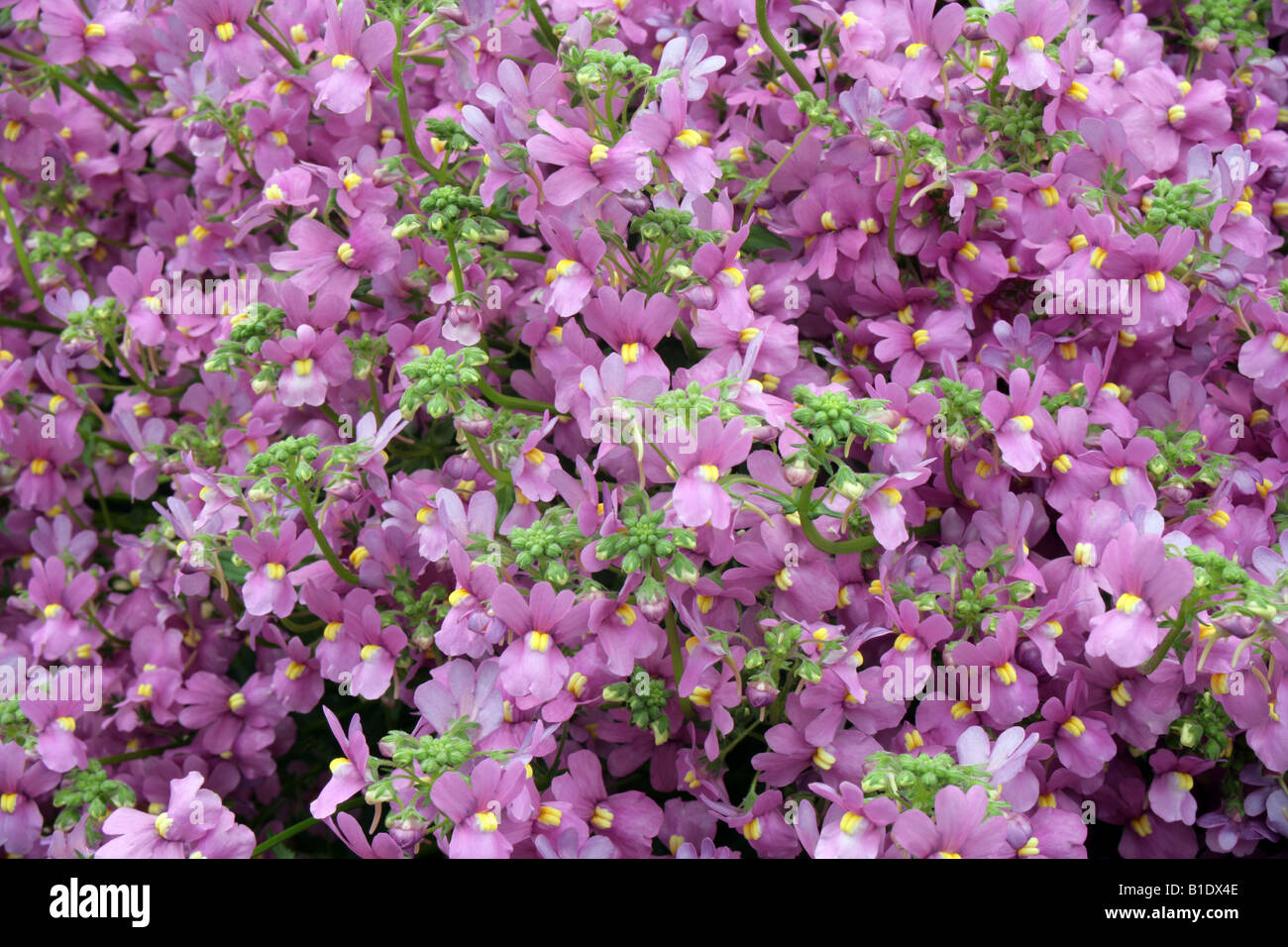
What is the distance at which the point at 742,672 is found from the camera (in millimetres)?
1552

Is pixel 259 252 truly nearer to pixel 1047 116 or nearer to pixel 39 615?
pixel 39 615

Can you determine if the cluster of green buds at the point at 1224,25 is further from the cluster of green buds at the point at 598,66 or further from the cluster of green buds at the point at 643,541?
Result: the cluster of green buds at the point at 643,541

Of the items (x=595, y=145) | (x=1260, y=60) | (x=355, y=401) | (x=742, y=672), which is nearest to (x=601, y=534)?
(x=742, y=672)

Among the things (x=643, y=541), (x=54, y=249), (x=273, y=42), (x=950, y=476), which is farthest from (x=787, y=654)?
(x=54, y=249)

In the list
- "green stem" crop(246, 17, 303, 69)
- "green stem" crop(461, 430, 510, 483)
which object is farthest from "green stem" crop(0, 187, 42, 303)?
"green stem" crop(461, 430, 510, 483)

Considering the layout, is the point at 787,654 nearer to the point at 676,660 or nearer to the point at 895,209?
the point at 676,660

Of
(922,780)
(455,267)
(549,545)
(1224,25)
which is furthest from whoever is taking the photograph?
(1224,25)

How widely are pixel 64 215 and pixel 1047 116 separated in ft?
6.20

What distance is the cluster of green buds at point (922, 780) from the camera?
129 centimetres

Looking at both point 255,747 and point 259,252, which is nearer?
point 255,747

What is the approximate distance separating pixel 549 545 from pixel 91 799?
0.86 metres

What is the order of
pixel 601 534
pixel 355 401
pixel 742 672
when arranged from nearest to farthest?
pixel 601 534
pixel 742 672
pixel 355 401

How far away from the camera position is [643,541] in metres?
1.34

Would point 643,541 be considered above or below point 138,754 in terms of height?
above
